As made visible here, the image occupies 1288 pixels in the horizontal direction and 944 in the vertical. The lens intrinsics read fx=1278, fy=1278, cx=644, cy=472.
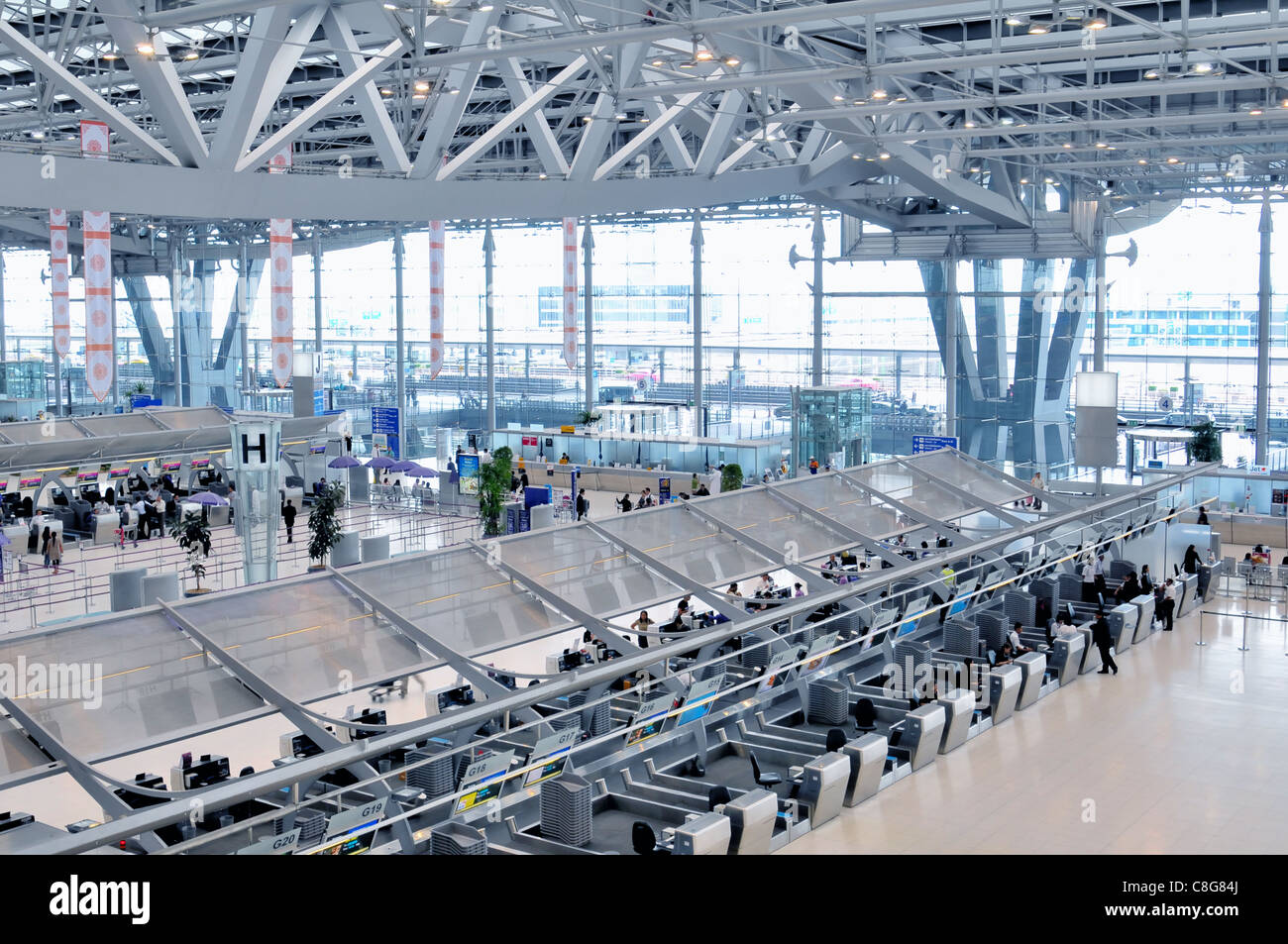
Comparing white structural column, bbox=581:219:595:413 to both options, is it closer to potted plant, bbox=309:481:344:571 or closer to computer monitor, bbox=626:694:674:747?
potted plant, bbox=309:481:344:571

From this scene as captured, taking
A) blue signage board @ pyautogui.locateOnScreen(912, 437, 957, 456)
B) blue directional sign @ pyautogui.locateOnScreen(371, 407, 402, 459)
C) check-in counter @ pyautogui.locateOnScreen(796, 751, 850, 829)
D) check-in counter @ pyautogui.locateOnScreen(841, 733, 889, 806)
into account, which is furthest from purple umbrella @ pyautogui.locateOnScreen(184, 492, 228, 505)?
check-in counter @ pyautogui.locateOnScreen(796, 751, 850, 829)

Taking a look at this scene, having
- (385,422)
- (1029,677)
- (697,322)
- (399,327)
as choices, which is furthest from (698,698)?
(399,327)

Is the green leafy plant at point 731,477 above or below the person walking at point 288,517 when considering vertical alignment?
above

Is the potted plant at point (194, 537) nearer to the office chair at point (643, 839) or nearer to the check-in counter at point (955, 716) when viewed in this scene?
the check-in counter at point (955, 716)

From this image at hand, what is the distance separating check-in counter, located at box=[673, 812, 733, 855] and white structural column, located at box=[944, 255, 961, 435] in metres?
25.1

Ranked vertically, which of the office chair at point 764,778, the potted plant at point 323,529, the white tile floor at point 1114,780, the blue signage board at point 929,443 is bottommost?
the white tile floor at point 1114,780

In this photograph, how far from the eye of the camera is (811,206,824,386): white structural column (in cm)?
3475

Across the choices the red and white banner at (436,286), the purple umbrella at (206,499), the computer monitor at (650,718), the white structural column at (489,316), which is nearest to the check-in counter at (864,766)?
the computer monitor at (650,718)

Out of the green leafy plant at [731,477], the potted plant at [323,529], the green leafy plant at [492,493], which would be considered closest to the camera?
the potted plant at [323,529]

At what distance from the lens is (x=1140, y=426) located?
30984mm

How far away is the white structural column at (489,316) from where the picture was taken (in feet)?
133

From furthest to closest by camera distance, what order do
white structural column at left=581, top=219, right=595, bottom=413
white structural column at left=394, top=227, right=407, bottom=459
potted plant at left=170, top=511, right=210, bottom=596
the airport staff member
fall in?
white structural column at left=394, top=227, right=407, bottom=459 → white structural column at left=581, top=219, right=595, bottom=413 → potted plant at left=170, top=511, right=210, bottom=596 → the airport staff member

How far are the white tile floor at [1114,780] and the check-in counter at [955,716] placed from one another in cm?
14

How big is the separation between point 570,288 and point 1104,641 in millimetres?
13037
